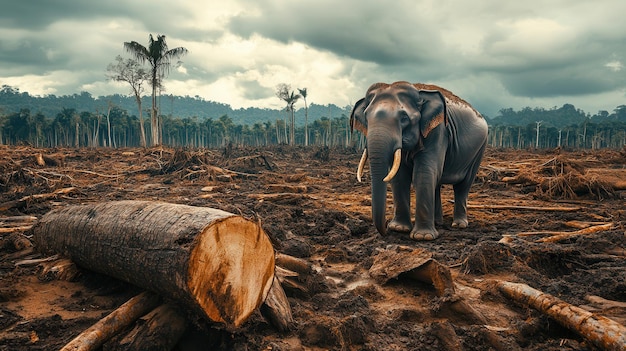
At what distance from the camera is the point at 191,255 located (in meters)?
2.88

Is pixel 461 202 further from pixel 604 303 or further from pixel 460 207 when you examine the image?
pixel 604 303

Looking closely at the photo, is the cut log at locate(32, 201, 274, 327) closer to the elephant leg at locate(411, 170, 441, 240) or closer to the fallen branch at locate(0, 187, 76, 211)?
the elephant leg at locate(411, 170, 441, 240)

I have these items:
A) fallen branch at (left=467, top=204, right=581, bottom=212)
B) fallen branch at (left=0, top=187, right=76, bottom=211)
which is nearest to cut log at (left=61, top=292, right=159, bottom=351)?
fallen branch at (left=0, top=187, right=76, bottom=211)

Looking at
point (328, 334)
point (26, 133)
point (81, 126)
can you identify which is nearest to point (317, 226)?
point (328, 334)

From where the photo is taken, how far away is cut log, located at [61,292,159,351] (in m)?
2.85

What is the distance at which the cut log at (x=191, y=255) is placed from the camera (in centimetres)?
293

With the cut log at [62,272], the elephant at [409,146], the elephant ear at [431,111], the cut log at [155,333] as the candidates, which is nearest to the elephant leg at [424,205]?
the elephant at [409,146]

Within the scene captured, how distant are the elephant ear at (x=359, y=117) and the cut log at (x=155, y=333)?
4.49 meters

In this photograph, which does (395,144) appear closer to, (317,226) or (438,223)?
(317,226)

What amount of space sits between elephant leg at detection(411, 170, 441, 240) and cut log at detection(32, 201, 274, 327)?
3.81m

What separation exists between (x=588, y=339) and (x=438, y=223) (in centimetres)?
527

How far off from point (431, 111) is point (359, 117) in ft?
3.85

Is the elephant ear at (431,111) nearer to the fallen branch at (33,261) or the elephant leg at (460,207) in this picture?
the elephant leg at (460,207)

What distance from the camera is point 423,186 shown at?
6.68 meters
